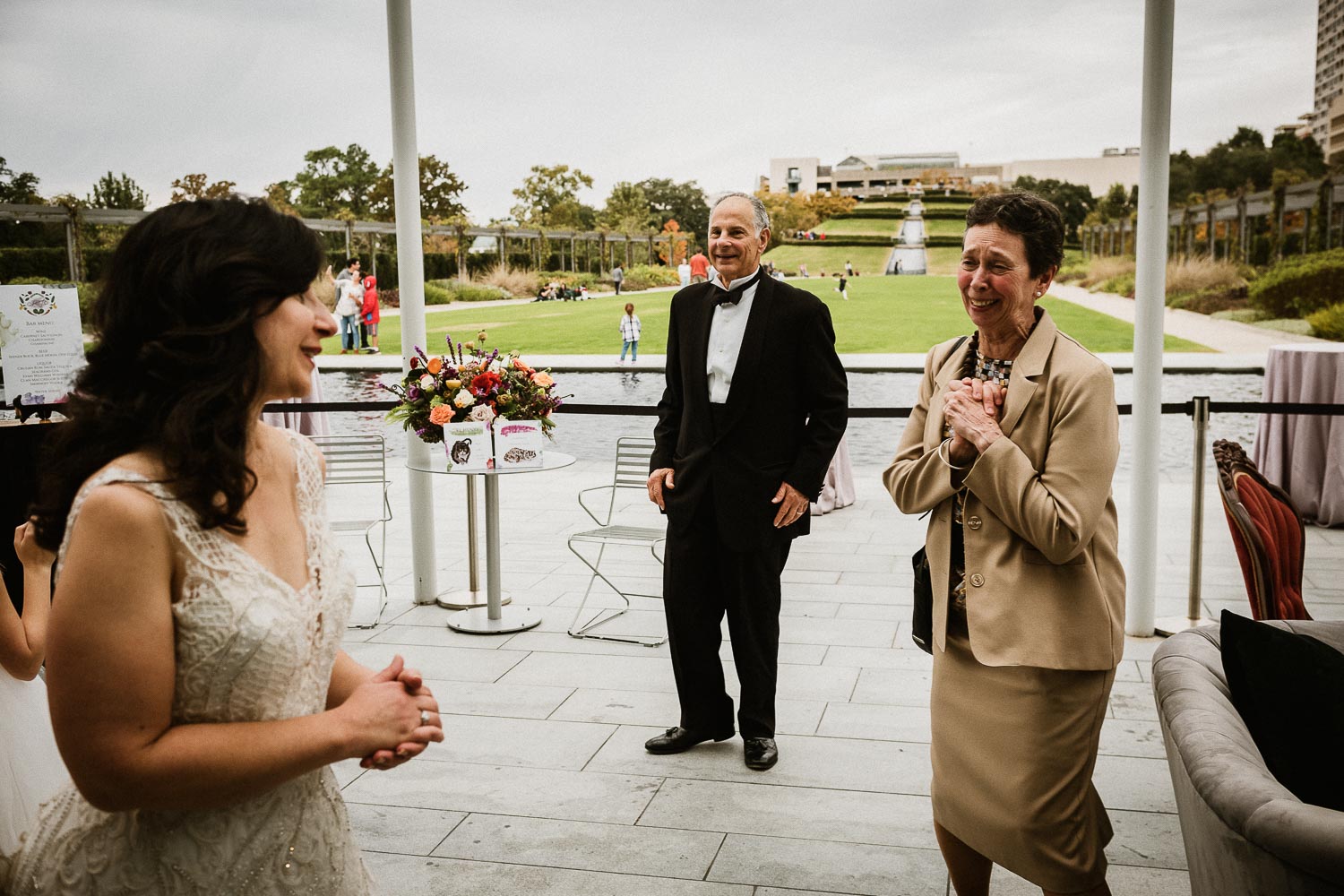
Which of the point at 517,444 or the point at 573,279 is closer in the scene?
the point at 517,444

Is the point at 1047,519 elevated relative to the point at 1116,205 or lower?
lower

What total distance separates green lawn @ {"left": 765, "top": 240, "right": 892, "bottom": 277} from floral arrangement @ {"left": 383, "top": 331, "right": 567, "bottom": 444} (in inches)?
502

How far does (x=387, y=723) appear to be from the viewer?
1.26 meters

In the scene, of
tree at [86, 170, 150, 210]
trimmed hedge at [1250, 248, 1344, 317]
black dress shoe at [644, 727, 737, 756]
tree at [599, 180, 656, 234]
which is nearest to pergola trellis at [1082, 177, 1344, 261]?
trimmed hedge at [1250, 248, 1344, 317]

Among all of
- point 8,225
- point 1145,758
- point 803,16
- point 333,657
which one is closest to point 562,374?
point 803,16

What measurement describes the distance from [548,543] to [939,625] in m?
5.18

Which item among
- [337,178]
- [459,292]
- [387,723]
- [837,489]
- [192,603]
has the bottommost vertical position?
[837,489]

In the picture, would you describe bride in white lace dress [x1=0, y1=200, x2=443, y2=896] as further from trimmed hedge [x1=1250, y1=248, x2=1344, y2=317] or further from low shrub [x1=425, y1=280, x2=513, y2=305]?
trimmed hedge [x1=1250, y1=248, x2=1344, y2=317]

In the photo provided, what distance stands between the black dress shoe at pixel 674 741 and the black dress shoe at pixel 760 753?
20 centimetres

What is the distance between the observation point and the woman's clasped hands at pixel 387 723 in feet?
4.09

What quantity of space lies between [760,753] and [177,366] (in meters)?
2.83

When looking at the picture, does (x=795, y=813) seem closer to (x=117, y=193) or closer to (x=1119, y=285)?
(x=1119, y=285)

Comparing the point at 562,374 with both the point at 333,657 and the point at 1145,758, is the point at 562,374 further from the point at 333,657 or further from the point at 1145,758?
the point at 333,657

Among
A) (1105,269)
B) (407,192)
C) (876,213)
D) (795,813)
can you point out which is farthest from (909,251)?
(795,813)
